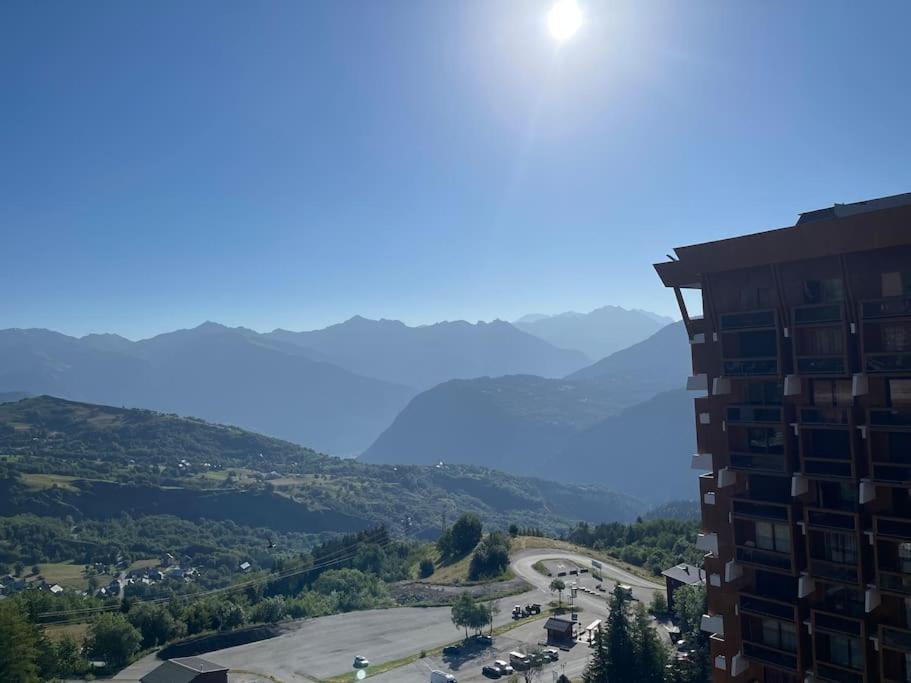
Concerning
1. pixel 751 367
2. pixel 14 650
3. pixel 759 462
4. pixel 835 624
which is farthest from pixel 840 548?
pixel 14 650

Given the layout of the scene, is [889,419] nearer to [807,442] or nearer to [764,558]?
[807,442]

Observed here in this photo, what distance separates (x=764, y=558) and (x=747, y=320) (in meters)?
6.68

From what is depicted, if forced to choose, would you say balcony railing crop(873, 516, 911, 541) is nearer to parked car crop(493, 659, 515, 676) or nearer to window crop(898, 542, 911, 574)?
window crop(898, 542, 911, 574)

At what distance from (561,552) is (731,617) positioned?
78268mm

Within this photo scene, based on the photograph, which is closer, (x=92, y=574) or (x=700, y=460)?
(x=700, y=460)

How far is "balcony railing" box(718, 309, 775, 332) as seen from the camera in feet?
A: 60.5

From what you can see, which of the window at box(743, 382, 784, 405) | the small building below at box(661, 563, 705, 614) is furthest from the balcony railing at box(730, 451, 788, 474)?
the small building below at box(661, 563, 705, 614)

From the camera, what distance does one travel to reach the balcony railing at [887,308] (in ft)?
52.3

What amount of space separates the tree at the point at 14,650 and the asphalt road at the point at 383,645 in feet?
37.2

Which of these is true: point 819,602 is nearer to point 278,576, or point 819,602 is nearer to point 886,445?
point 886,445

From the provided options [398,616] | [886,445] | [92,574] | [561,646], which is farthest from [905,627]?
[92,574]

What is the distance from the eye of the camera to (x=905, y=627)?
1595 cm

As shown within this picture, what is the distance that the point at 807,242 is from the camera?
17.4m

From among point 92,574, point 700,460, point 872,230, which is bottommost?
point 92,574
